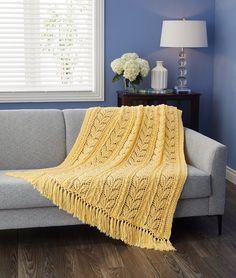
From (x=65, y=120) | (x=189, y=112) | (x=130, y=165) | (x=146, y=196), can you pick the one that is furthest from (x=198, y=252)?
(x=189, y=112)

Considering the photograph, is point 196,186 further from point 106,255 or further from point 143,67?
point 143,67

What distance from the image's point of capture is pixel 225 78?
451 centimetres

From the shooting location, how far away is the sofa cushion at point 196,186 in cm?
311

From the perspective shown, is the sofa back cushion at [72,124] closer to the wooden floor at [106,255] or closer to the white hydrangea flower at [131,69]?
the wooden floor at [106,255]

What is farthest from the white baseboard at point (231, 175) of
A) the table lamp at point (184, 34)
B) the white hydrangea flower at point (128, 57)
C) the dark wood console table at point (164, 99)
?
the white hydrangea flower at point (128, 57)

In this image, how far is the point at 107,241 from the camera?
10.3 feet

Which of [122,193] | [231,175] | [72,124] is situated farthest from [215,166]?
[231,175]

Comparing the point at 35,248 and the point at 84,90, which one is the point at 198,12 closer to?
the point at 84,90

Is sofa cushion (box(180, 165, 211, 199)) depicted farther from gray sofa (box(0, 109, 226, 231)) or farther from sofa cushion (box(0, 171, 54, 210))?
sofa cushion (box(0, 171, 54, 210))

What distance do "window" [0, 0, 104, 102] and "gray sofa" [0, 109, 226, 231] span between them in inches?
40.9

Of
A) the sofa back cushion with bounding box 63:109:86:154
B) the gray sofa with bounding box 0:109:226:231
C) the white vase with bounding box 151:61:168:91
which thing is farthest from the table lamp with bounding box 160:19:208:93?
the sofa back cushion with bounding box 63:109:86:154

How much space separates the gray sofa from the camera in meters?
2.97

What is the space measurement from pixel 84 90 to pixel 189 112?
98cm

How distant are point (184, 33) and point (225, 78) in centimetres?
59
